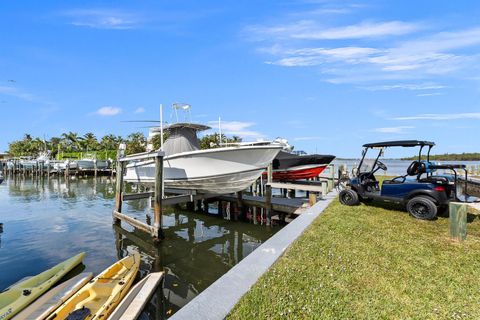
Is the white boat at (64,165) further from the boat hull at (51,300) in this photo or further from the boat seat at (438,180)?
the boat seat at (438,180)

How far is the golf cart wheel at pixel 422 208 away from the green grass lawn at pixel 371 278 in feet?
2.78

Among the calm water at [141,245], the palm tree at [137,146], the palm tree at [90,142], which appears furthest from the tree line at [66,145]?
the calm water at [141,245]

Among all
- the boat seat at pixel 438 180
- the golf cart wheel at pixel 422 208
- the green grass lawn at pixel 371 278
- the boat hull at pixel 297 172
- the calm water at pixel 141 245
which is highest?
the boat seat at pixel 438 180

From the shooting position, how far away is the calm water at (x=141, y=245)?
7930mm

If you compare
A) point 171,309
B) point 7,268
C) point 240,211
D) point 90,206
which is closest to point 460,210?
point 171,309

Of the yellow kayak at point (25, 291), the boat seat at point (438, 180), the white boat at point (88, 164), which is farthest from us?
the white boat at point (88, 164)

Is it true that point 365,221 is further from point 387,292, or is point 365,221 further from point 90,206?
point 90,206

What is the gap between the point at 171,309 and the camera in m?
6.20

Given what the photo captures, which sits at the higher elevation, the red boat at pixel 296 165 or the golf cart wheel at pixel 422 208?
the red boat at pixel 296 165

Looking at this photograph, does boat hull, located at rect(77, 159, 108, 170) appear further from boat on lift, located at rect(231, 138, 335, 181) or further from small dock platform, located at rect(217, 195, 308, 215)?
small dock platform, located at rect(217, 195, 308, 215)

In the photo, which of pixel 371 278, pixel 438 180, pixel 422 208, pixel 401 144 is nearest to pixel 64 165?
pixel 401 144

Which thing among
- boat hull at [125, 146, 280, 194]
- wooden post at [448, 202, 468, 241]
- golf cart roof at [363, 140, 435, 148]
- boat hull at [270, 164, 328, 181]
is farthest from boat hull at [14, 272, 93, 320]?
boat hull at [270, 164, 328, 181]

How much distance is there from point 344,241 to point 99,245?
9084mm

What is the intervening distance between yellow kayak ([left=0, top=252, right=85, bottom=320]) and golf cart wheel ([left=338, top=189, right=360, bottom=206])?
926 cm
